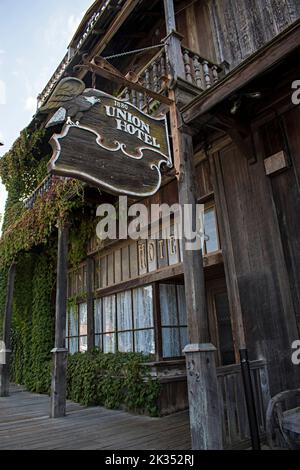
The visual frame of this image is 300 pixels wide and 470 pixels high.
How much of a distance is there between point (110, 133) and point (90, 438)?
358cm

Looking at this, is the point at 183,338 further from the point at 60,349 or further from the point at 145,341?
the point at 60,349

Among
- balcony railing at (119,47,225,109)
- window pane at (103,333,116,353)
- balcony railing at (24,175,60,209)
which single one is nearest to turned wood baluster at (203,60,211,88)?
balcony railing at (119,47,225,109)

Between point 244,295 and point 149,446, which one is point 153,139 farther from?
point 149,446

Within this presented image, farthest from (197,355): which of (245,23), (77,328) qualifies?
(77,328)

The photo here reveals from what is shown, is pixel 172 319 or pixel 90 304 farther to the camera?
pixel 90 304

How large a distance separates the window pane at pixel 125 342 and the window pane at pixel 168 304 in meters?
0.87

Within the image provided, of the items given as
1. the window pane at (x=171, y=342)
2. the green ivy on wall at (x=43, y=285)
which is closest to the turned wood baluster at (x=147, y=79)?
the green ivy on wall at (x=43, y=285)

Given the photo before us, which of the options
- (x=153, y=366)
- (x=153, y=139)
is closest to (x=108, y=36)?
(x=153, y=139)

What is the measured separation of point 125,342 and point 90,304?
1.52m

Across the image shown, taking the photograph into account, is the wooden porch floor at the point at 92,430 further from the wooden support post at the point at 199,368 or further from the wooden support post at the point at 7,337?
the wooden support post at the point at 7,337

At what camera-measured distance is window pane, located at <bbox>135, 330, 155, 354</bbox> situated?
563 cm

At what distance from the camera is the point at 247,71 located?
10.3ft

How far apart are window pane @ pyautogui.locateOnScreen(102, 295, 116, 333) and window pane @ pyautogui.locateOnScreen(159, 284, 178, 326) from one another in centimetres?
139

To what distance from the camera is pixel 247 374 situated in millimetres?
2812
